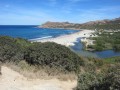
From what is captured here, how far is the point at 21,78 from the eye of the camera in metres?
11.4

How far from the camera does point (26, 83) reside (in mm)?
10773

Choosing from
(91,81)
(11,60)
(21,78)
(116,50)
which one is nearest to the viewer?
(91,81)

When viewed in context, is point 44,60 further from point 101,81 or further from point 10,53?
point 101,81

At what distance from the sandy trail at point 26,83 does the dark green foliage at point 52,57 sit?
1638 mm

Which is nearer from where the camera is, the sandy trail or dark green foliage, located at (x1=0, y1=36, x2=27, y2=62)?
the sandy trail

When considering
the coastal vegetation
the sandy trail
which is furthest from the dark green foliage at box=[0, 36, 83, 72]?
the sandy trail

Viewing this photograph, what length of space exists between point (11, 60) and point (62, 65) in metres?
3.40

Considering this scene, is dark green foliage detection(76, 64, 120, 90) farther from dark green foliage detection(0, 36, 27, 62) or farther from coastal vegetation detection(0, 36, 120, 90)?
dark green foliage detection(0, 36, 27, 62)

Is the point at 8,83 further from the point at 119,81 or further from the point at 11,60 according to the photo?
the point at 119,81

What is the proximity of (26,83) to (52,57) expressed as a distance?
3.12 metres

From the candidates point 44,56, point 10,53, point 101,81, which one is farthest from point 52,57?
point 101,81

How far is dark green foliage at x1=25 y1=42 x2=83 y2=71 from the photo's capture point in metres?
13.3

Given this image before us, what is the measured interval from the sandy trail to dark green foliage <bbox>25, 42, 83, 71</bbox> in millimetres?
1638

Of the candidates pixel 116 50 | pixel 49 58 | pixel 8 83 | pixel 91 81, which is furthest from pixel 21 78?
pixel 116 50
